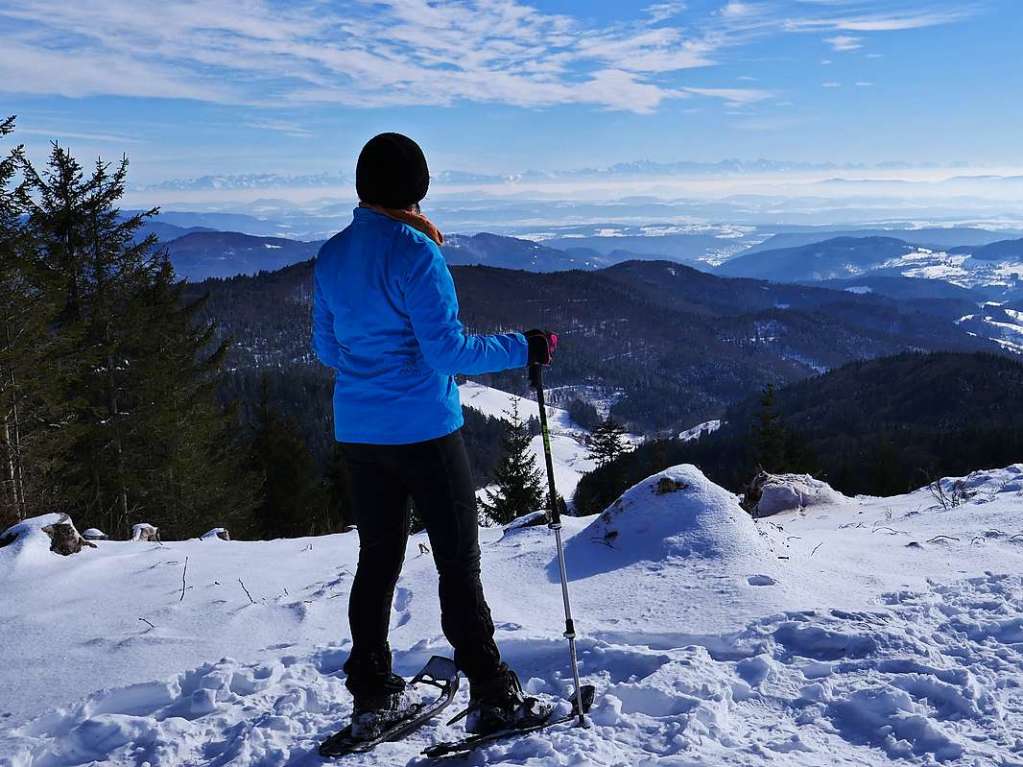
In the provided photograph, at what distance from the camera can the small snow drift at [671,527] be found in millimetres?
5492

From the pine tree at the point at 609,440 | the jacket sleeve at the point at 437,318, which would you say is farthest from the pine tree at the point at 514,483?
the jacket sleeve at the point at 437,318

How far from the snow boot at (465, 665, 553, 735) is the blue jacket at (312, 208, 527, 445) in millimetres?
1206

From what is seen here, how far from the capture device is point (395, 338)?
9.46 feet

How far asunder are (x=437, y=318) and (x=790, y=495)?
827cm

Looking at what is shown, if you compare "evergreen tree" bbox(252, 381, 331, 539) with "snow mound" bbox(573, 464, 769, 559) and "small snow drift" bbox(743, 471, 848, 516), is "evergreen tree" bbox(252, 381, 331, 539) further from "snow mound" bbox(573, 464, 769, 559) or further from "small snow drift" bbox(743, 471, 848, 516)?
"snow mound" bbox(573, 464, 769, 559)

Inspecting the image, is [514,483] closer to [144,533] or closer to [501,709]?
[144,533]

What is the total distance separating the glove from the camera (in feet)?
9.96

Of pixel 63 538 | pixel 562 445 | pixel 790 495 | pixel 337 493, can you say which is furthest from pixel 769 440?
pixel 562 445

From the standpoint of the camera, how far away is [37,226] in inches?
637

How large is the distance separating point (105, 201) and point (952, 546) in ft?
63.5

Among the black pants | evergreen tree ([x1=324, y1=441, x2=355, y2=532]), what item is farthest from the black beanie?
evergreen tree ([x1=324, y1=441, x2=355, y2=532])

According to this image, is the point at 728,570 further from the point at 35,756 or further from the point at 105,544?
the point at 105,544

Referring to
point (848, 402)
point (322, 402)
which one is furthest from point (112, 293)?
point (848, 402)

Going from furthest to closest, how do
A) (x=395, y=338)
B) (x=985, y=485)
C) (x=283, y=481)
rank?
(x=283, y=481) < (x=985, y=485) < (x=395, y=338)
